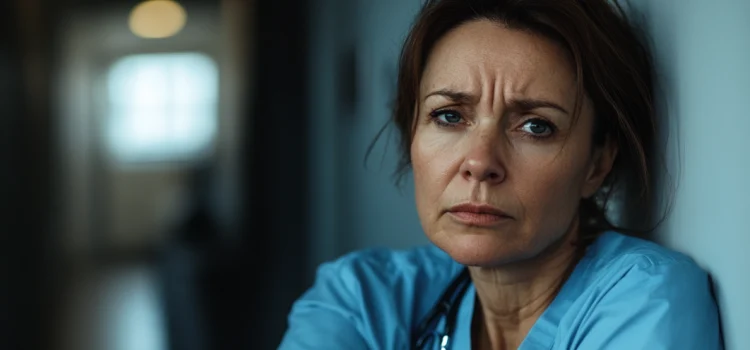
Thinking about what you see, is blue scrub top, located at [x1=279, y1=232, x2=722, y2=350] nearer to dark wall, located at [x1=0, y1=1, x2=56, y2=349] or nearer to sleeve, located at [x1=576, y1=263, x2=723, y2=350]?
sleeve, located at [x1=576, y1=263, x2=723, y2=350]

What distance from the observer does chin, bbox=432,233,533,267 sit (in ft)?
3.52

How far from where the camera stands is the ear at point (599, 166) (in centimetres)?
115

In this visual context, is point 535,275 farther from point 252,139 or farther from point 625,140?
point 252,139

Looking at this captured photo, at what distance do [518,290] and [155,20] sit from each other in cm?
612

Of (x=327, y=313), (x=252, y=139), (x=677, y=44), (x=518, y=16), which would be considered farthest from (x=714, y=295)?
(x=252, y=139)

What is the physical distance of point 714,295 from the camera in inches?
36.8

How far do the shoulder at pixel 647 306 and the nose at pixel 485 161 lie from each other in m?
0.18

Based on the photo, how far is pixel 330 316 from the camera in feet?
4.03

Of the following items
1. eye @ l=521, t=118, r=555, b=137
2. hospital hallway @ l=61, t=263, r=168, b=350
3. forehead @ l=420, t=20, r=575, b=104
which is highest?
forehead @ l=420, t=20, r=575, b=104

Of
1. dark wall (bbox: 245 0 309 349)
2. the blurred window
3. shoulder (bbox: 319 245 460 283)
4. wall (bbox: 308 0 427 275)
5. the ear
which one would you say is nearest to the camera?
the ear

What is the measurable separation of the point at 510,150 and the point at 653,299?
28cm

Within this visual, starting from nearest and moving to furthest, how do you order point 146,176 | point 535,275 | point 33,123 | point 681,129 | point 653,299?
1. point 653,299
2. point 681,129
3. point 535,275
4. point 33,123
5. point 146,176

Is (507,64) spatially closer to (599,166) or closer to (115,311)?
(599,166)

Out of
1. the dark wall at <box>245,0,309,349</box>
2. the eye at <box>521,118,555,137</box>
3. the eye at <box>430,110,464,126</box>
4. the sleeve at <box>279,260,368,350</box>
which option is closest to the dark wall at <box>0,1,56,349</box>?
the dark wall at <box>245,0,309,349</box>
